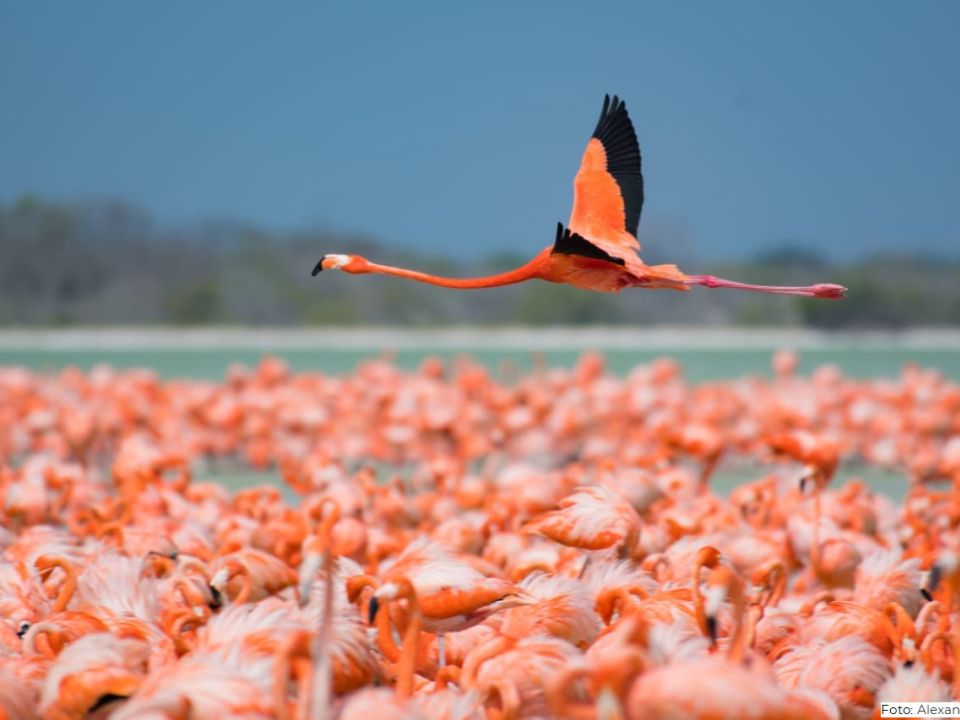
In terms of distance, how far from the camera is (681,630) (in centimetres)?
318

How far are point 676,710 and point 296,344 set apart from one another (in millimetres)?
38083

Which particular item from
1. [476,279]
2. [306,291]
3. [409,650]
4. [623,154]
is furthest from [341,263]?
[306,291]

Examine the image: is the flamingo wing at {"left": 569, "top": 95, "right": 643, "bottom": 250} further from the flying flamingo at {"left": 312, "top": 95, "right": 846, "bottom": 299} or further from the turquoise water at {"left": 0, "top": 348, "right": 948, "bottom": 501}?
the turquoise water at {"left": 0, "top": 348, "right": 948, "bottom": 501}

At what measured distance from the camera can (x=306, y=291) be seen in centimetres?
4962

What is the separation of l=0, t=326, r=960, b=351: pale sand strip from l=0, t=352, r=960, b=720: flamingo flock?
2820 centimetres

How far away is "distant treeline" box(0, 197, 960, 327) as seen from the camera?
145 ft

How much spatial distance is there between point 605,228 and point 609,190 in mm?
131

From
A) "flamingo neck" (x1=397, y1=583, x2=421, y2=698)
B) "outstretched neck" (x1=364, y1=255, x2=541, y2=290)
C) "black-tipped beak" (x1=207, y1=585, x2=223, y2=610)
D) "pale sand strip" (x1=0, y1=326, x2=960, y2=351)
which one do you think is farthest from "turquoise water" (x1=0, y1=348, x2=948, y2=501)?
"flamingo neck" (x1=397, y1=583, x2=421, y2=698)

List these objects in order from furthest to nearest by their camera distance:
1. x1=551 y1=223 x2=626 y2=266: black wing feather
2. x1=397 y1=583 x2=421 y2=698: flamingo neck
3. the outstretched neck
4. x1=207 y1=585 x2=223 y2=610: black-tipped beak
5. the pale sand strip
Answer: the pale sand strip, the outstretched neck, x1=207 y1=585 x2=223 y2=610: black-tipped beak, x1=551 y1=223 x2=626 y2=266: black wing feather, x1=397 y1=583 x2=421 y2=698: flamingo neck

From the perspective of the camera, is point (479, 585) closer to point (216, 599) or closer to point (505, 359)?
point (216, 599)

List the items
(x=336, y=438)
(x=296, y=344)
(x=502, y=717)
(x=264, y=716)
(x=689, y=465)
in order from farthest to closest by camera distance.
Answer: (x=296, y=344) < (x=689, y=465) < (x=336, y=438) < (x=502, y=717) < (x=264, y=716)

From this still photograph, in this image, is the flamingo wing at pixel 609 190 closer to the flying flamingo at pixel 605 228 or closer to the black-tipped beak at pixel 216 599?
the flying flamingo at pixel 605 228

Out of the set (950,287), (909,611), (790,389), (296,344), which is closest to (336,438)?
(790,389)

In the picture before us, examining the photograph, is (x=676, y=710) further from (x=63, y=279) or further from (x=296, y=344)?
(x=63, y=279)
